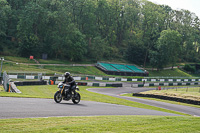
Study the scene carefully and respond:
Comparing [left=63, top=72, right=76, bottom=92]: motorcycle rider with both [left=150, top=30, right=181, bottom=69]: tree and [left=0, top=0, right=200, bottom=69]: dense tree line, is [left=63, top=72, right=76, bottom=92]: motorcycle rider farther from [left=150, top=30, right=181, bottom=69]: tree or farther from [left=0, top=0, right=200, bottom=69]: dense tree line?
[left=150, top=30, right=181, bottom=69]: tree

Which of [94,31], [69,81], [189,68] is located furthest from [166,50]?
[69,81]

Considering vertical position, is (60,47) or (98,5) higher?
(98,5)

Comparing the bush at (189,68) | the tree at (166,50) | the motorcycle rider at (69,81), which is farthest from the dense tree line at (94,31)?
the motorcycle rider at (69,81)

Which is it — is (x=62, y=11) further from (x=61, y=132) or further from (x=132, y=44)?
(x=61, y=132)

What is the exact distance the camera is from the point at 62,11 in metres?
79.6

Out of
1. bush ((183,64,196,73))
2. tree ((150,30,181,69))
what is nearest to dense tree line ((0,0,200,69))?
tree ((150,30,181,69))

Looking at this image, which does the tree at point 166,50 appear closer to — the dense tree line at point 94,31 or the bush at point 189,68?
the dense tree line at point 94,31

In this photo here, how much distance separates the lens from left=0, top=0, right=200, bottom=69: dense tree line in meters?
74.4

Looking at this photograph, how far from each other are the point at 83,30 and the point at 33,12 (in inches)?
949

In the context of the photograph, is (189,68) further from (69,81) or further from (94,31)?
(69,81)

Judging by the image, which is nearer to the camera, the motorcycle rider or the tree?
the motorcycle rider

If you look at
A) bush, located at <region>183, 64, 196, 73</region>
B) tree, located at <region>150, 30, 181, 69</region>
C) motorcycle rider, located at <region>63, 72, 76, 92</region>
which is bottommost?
motorcycle rider, located at <region>63, 72, 76, 92</region>

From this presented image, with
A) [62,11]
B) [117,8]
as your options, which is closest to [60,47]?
[62,11]

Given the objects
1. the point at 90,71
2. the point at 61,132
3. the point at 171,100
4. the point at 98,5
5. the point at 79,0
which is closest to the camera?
the point at 61,132
